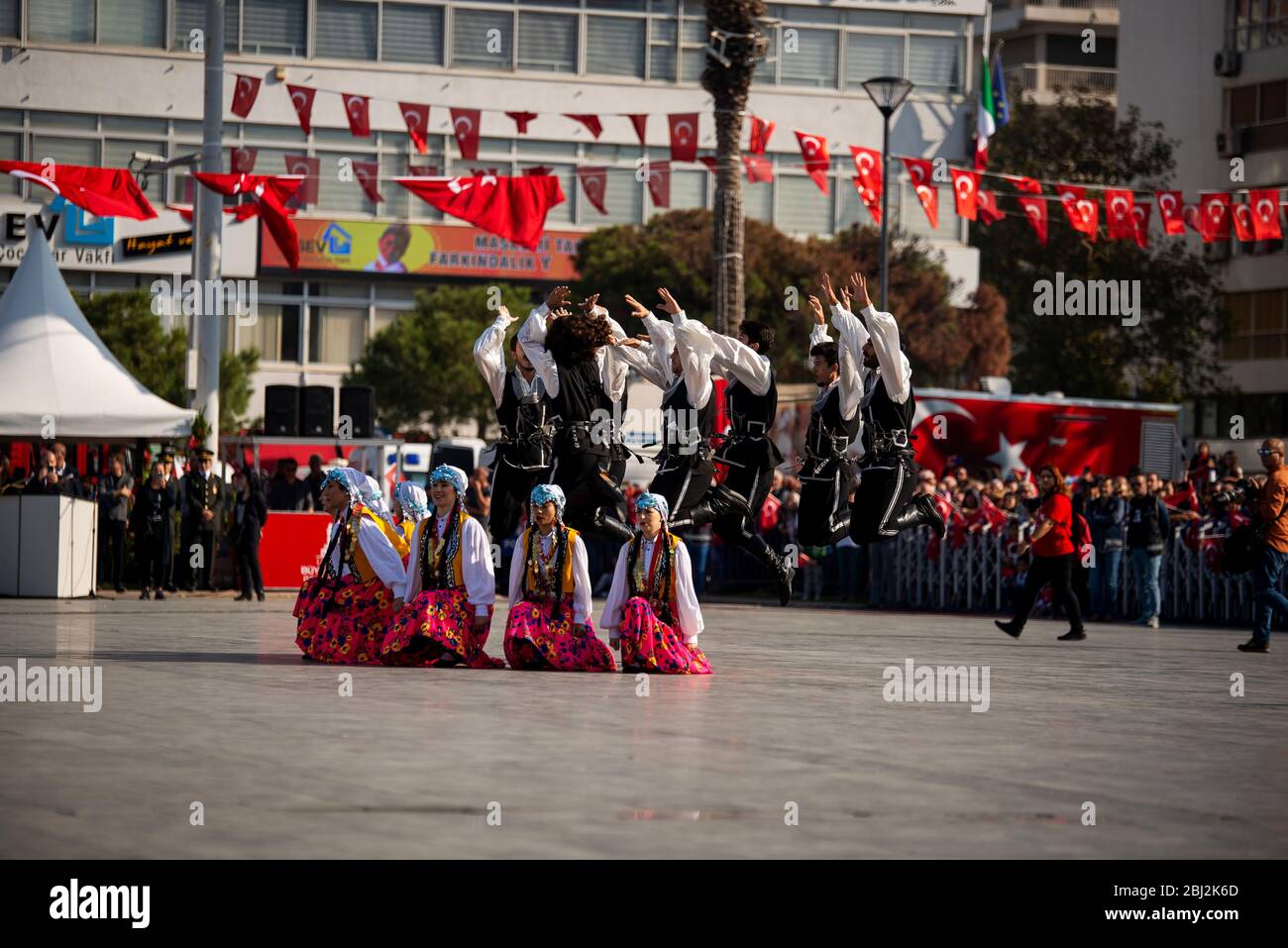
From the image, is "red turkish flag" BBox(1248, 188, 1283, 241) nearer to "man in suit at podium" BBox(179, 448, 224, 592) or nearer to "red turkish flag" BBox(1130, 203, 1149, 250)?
"red turkish flag" BBox(1130, 203, 1149, 250)

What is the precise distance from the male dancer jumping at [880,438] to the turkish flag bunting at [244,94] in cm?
1546

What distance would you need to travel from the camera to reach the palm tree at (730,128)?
93.6 feet

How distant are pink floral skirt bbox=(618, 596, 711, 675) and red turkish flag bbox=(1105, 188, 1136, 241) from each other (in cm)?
1784

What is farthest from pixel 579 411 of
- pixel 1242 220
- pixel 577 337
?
pixel 1242 220

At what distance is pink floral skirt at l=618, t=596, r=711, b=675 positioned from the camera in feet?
50.1

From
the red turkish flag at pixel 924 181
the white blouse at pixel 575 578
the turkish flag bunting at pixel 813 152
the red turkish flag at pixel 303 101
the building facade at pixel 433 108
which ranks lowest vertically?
the white blouse at pixel 575 578

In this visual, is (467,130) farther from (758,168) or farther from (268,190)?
(758,168)

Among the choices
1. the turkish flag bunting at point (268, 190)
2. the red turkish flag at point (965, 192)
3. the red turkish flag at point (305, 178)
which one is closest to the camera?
the turkish flag bunting at point (268, 190)

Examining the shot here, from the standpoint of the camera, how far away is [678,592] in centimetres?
1537

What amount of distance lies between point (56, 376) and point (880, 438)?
593 inches

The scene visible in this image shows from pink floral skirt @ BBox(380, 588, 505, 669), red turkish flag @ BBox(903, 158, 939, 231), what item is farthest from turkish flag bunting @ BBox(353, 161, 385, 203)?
pink floral skirt @ BBox(380, 588, 505, 669)

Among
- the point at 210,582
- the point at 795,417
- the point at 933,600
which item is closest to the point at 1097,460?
the point at 795,417

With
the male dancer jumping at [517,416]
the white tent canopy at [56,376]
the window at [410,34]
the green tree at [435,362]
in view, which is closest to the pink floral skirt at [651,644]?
the male dancer jumping at [517,416]

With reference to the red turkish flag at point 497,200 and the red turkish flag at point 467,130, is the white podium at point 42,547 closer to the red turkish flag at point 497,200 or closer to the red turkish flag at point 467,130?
the red turkish flag at point 497,200
